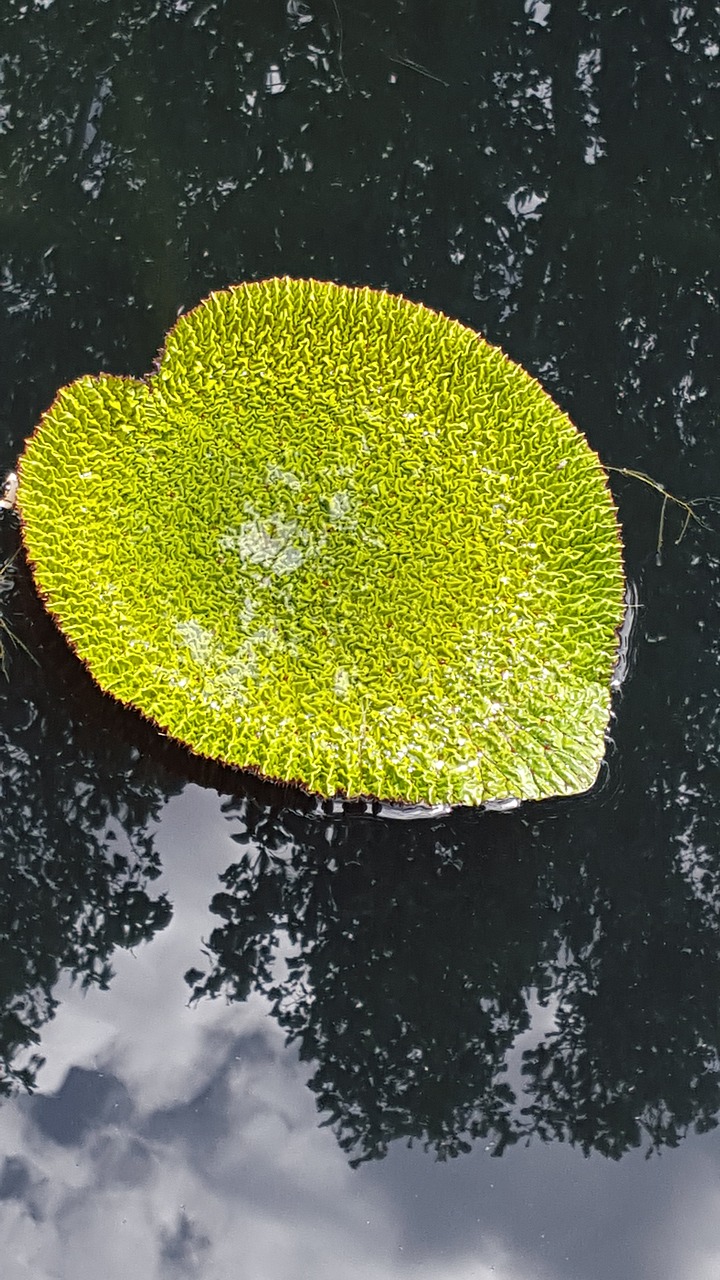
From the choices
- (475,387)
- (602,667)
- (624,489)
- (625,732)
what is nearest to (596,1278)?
(625,732)

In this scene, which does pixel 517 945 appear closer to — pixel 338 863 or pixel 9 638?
pixel 338 863

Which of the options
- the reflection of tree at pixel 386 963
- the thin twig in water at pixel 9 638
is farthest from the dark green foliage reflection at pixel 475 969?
the thin twig in water at pixel 9 638

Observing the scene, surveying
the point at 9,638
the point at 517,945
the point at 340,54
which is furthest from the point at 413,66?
the point at 517,945

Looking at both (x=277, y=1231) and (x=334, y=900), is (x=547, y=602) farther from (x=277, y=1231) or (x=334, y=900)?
(x=277, y=1231)

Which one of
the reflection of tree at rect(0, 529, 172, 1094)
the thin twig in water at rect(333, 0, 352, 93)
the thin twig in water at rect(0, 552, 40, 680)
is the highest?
the thin twig in water at rect(333, 0, 352, 93)

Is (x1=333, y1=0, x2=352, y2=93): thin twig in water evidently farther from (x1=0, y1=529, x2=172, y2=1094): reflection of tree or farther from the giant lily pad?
(x1=0, y1=529, x2=172, y2=1094): reflection of tree

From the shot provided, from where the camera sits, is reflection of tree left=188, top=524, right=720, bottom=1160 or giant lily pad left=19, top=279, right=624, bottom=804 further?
reflection of tree left=188, top=524, right=720, bottom=1160

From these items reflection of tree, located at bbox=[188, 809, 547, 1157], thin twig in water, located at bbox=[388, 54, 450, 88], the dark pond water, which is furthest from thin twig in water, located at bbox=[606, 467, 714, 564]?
thin twig in water, located at bbox=[388, 54, 450, 88]
